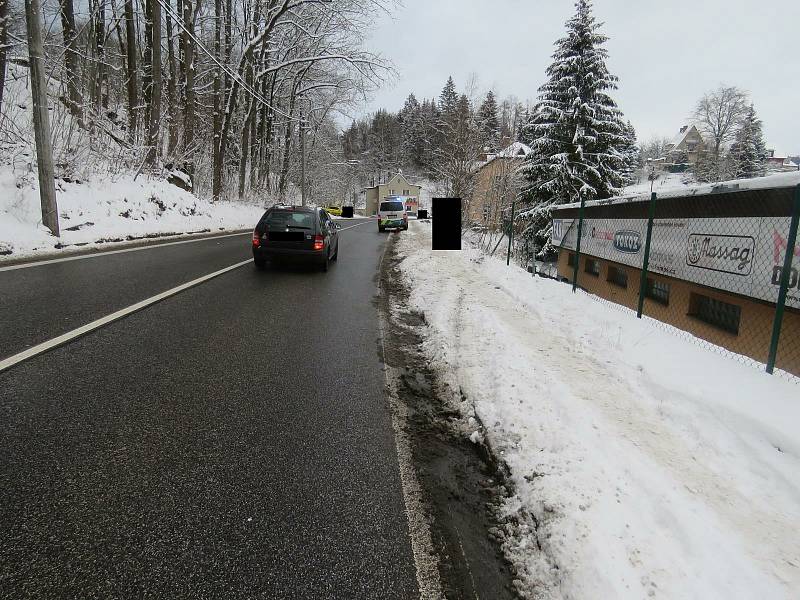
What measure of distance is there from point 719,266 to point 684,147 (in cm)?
10148

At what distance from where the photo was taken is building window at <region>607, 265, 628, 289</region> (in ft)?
28.5

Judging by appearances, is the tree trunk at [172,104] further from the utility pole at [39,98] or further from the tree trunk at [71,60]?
the utility pole at [39,98]

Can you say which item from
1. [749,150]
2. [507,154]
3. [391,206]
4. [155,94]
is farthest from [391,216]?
[749,150]

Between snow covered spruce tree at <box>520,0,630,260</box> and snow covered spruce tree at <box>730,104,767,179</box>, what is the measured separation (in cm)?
3449

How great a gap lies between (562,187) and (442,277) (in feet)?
42.3

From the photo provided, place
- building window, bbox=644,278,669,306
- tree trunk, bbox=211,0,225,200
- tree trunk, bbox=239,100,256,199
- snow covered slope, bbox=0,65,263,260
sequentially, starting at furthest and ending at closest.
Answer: tree trunk, bbox=239,100,256,199
tree trunk, bbox=211,0,225,200
snow covered slope, bbox=0,65,263,260
building window, bbox=644,278,669,306

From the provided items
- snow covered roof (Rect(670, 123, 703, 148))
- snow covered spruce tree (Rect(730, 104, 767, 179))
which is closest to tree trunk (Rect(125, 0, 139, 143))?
snow covered spruce tree (Rect(730, 104, 767, 179))

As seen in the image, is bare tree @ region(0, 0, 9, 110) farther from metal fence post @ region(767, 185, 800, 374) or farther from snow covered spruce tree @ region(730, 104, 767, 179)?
snow covered spruce tree @ region(730, 104, 767, 179)

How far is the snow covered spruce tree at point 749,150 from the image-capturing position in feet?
149

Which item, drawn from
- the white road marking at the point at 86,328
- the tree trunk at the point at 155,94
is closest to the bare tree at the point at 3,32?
the tree trunk at the point at 155,94

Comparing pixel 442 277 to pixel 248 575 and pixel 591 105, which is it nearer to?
pixel 248 575

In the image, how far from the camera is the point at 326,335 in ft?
17.5

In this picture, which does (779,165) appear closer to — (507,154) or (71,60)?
(507,154)

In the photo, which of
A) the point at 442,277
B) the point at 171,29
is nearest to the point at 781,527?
the point at 442,277
